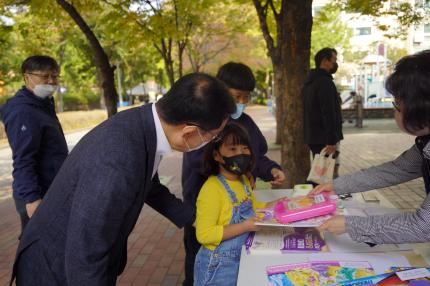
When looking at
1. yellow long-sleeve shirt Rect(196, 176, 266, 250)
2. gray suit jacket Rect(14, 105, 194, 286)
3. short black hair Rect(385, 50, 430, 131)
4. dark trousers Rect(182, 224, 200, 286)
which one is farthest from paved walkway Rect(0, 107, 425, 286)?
short black hair Rect(385, 50, 430, 131)

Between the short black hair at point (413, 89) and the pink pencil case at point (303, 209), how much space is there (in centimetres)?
46

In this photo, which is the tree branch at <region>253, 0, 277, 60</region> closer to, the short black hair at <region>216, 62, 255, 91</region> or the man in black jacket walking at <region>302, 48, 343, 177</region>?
the man in black jacket walking at <region>302, 48, 343, 177</region>

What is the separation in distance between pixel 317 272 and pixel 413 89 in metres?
0.73

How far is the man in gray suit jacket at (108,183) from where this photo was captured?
3.89 ft

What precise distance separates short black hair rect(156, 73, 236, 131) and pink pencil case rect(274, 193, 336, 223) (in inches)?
20.5

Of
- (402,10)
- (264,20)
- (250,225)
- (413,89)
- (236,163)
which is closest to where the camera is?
(413,89)

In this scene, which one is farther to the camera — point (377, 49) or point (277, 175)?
point (377, 49)

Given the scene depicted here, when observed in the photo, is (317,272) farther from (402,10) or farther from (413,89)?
(402,10)

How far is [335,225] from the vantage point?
1.51 m

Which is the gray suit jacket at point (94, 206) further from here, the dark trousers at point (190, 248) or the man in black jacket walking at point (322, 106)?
the man in black jacket walking at point (322, 106)

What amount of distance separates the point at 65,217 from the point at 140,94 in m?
44.4

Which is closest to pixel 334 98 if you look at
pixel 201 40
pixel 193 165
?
pixel 193 165

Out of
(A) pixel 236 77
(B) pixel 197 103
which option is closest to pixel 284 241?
(B) pixel 197 103

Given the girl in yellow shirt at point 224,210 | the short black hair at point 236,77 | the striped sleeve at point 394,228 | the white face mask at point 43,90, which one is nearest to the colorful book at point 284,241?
the girl in yellow shirt at point 224,210
